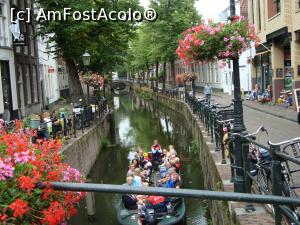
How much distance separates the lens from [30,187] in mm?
2611

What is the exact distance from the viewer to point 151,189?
265 cm

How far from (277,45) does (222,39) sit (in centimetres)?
1834

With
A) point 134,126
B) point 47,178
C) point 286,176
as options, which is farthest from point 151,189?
point 134,126

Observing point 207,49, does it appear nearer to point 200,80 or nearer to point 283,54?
point 283,54

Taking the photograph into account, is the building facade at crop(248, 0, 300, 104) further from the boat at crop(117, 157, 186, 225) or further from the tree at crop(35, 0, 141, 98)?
the boat at crop(117, 157, 186, 225)

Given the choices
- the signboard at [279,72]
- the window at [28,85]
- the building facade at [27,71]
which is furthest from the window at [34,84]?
the signboard at [279,72]

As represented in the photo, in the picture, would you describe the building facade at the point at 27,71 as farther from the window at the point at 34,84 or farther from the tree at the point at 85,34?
the tree at the point at 85,34

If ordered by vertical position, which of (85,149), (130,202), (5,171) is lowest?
(130,202)

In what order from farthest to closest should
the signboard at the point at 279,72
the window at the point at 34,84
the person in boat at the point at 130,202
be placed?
the window at the point at 34,84
the signboard at the point at 279,72
the person in boat at the point at 130,202

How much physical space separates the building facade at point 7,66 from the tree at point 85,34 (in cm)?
162

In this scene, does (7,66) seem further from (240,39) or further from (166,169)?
(240,39)

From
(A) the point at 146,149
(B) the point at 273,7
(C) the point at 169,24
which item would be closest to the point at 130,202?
(A) the point at 146,149

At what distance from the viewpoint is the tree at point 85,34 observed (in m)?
22.1

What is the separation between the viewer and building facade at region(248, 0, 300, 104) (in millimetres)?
Result: 22938
